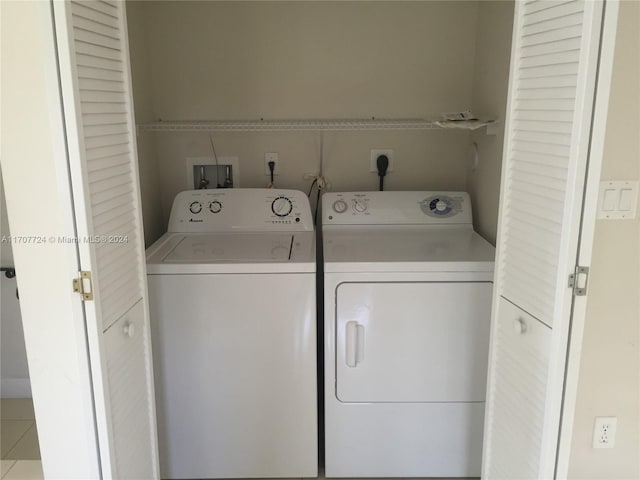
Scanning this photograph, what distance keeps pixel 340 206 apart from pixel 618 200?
111cm

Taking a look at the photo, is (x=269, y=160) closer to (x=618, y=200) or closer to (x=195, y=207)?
(x=195, y=207)

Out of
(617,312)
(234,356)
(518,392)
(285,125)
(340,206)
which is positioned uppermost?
A: (285,125)

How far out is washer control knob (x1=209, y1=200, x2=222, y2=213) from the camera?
2.27 metres

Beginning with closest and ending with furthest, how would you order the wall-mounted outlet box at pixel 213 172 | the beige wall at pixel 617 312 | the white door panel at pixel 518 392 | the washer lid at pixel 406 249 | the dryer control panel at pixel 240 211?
the white door panel at pixel 518 392, the beige wall at pixel 617 312, the washer lid at pixel 406 249, the dryer control panel at pixel 240 211, the wall-mounted outlet box at pixel 213 172

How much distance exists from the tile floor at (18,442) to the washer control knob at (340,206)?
1.58m

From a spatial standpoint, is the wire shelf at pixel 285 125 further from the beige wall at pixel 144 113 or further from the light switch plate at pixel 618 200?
the light switch plate at pixel 618 200

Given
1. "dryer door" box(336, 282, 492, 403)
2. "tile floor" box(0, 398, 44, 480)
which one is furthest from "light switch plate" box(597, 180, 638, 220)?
"tile floor" box(0, 398, 44, 480)

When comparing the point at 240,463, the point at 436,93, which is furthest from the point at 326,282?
the point at 436,93

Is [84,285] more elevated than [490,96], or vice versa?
[490,96]

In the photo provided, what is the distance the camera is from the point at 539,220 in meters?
1.27

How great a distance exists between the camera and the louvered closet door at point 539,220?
1.10 m

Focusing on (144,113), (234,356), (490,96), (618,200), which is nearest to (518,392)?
(618,200)

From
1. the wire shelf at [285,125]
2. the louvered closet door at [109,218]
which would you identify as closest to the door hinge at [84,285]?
the louvered closet door at [109,218]

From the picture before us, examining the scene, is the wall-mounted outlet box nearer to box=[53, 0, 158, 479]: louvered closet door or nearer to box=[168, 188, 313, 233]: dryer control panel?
box=[168, 188, 313, 233]: dryer control panel
